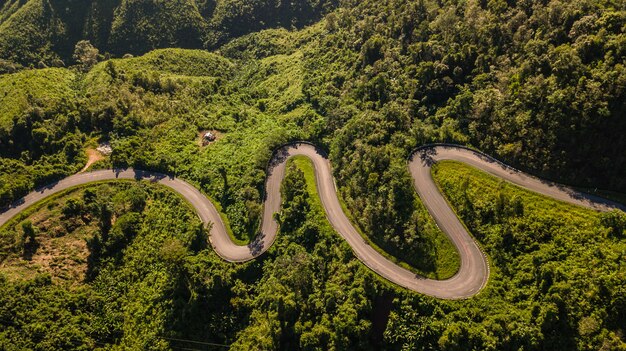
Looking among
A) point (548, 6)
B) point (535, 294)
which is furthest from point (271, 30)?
point (535, 294)

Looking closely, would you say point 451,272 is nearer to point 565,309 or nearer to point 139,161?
point 565,309

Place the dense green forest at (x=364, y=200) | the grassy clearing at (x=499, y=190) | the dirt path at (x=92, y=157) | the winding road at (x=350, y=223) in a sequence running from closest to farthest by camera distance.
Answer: the dense green forest at (x=364, y=200) → the grassy clearing at (x=499, y=190) → the winding road at (x=350, y=223) → the dirt path at (x=92, y=157)

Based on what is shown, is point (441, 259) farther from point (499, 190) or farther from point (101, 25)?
point (101, 25)

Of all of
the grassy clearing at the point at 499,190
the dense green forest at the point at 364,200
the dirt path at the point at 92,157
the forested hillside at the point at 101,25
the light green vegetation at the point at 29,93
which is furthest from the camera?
the forested hillside at the point at 101,25

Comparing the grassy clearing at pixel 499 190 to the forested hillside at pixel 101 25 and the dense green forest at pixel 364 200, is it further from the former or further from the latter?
the forested hillside at pixel 101 25

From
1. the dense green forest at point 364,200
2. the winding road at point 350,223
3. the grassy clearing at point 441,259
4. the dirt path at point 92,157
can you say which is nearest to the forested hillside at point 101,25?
the dense green forest at point 364,200

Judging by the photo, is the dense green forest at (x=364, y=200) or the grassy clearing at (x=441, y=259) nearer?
the dense green forest at (x=364, y=200)

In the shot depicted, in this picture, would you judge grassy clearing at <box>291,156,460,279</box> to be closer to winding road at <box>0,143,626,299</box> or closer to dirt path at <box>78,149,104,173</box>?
winding road at <box>0,143,626,299</box>
